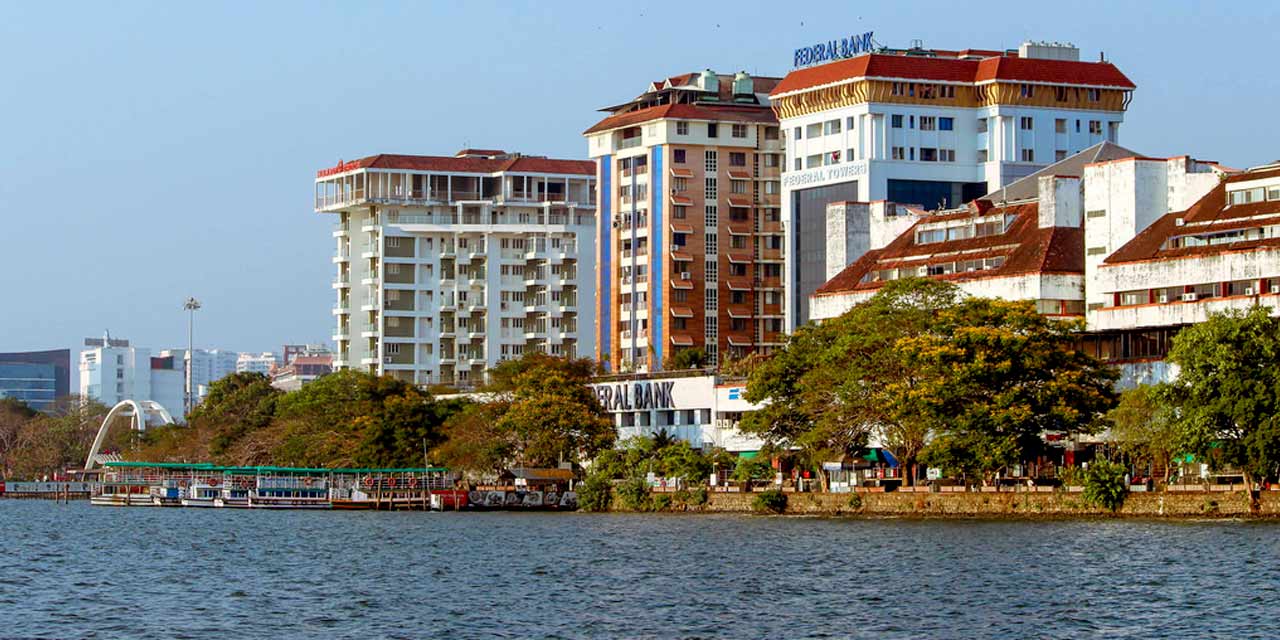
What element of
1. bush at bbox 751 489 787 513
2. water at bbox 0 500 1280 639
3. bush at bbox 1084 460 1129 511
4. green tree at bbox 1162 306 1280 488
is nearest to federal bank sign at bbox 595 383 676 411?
bush at bbox 751 489 787 513

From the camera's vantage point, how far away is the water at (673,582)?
63.1 metres

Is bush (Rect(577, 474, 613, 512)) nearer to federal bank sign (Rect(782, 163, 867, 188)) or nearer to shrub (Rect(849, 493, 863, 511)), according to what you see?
shrub (Rect(849, 493, 863, 511))

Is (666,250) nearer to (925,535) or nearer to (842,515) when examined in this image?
(842,515)

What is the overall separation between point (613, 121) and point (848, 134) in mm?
31243

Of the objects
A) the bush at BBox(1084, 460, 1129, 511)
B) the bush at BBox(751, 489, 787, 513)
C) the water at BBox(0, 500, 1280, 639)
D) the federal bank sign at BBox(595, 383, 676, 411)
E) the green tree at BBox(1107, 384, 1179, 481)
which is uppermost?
the federal bank sign at BBox(595, 383, 676, 411)

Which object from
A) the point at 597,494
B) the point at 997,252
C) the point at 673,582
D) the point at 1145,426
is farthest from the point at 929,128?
the point at 673,582

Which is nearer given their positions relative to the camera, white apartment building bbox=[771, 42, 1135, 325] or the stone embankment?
the stone embankment

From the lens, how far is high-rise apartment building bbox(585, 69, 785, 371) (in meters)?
184

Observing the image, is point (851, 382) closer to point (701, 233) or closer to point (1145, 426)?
point (1145, 426)

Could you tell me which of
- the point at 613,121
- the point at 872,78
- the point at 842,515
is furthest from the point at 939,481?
the point at 613,121

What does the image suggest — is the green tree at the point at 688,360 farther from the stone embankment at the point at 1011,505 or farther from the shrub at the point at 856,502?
the shrub at the point at 856,502

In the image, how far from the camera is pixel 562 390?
149 meters

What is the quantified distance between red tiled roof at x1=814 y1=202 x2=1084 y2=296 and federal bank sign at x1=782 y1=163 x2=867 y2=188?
1780cm

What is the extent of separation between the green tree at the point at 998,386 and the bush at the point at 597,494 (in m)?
30.2
